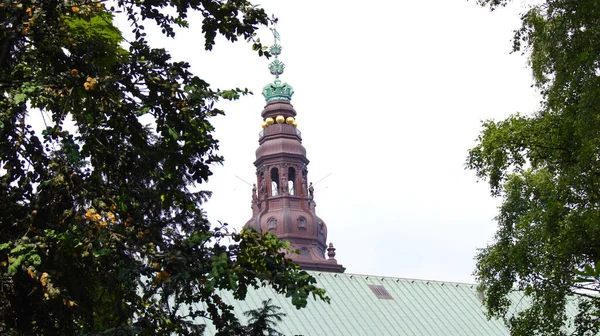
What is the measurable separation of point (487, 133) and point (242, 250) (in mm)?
12906

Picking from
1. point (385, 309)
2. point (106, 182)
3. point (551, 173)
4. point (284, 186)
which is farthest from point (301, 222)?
point (106, 182)

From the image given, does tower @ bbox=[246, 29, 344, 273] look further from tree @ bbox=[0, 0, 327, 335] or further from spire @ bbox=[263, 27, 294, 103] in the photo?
tree @ bbox=[0, 0, 327, 335]

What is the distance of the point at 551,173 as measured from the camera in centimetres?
2294

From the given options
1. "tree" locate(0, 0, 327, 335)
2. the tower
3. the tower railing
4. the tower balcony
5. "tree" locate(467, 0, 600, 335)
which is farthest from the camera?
the tower railing

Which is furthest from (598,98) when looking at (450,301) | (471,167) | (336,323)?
(450,301)

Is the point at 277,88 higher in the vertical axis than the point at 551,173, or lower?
higher

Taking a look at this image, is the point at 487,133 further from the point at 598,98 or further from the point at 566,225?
the point at 598,98

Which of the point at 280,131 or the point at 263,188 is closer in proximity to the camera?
the point at 263,188

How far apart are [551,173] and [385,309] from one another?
1842cm

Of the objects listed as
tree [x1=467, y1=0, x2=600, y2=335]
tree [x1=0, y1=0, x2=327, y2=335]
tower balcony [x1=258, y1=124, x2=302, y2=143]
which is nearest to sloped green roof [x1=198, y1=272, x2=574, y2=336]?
tree [x1=467, y1=0, x2=600, y2=335]

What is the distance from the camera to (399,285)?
42.7m

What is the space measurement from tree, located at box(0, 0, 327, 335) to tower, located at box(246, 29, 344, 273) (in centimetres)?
5464

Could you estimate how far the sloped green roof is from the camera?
37156 mm

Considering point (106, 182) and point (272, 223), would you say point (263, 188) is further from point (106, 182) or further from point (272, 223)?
point (106, 182)
